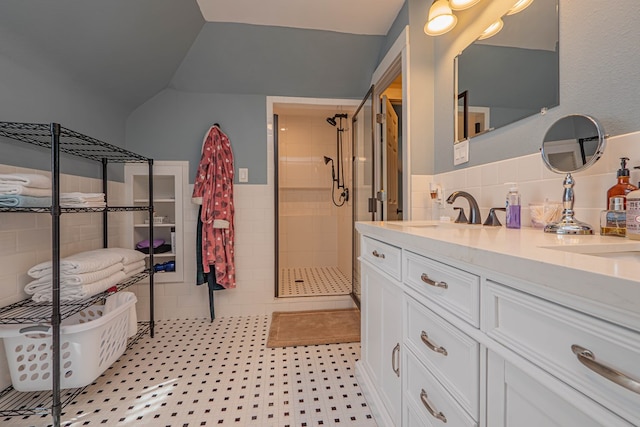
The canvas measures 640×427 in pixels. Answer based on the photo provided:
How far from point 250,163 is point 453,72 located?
68.1 inches

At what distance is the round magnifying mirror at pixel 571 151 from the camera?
83 cm

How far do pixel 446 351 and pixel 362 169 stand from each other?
2.02 metres

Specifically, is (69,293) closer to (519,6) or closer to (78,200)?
(78,200)

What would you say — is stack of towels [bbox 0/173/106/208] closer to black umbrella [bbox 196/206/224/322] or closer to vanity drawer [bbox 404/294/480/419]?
black umbrella [bbox 196/206/224/322]

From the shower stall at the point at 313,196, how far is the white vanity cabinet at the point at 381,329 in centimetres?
231

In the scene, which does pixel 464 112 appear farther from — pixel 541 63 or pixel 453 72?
pixel 541 63

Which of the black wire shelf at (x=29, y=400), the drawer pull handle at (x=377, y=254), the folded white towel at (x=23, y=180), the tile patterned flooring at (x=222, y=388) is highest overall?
the folded white towel at (x=23, y=180)

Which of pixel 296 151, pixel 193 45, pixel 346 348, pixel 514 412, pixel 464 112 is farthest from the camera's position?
pixel 296 151

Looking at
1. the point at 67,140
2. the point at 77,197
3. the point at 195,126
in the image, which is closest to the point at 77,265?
the point at 77,197

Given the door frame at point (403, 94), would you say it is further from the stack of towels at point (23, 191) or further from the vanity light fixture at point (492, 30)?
the stack of towels at point (23, 191)

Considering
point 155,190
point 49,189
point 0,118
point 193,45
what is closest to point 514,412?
point 49,189

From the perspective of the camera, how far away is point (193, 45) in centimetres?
219

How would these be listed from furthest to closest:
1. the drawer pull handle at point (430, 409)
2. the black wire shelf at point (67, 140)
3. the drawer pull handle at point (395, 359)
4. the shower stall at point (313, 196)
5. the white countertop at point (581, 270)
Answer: the shower stall at point (313, 196) < the black wire shelf at point (67, 140) < the drawer pull handle at point (395, 359) < the drawer pull handle at point (430, 409) < the white countertop at point (581, 270)

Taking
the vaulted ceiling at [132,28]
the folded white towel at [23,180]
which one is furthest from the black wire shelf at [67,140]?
the vaulted ceiling at [132,28]
